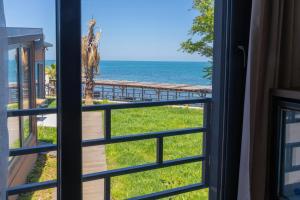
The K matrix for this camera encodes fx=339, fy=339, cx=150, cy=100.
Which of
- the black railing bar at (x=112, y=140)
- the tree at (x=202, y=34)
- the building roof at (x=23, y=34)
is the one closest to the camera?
the building roof at (x=23, y=34)

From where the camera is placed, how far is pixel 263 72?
1.99m

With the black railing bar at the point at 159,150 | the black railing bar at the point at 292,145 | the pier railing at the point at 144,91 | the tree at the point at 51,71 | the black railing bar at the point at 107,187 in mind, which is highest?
the tree at the point at 51,71

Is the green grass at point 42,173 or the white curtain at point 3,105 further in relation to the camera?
the green grass at point 42,173

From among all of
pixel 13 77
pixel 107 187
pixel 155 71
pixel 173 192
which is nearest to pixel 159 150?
pixel 173 192

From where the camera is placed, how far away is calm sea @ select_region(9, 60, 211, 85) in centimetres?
197

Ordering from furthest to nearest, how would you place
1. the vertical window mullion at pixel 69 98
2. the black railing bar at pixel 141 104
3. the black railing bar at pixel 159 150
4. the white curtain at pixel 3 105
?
the black railing bar at pixel 159 150
the black railing bar at pixel 141 104
the vertical window mullion at pixel 69 98
the white curtain at pixel 3 105

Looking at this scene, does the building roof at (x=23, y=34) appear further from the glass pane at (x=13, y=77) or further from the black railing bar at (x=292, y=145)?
the black railing bar at (x=292, y=145)

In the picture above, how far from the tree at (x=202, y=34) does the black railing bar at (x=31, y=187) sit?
119 centimetres

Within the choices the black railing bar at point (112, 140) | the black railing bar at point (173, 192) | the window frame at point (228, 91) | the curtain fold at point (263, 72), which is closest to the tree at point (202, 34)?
the window frame at point (228, 91)

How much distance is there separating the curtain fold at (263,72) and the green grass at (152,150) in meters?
0.52

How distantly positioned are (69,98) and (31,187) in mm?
585

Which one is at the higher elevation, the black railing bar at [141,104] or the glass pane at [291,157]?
the black railing bar at [141,104]

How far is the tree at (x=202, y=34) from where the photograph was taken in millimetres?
2230

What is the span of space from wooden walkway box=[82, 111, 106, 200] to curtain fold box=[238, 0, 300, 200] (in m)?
0.89
